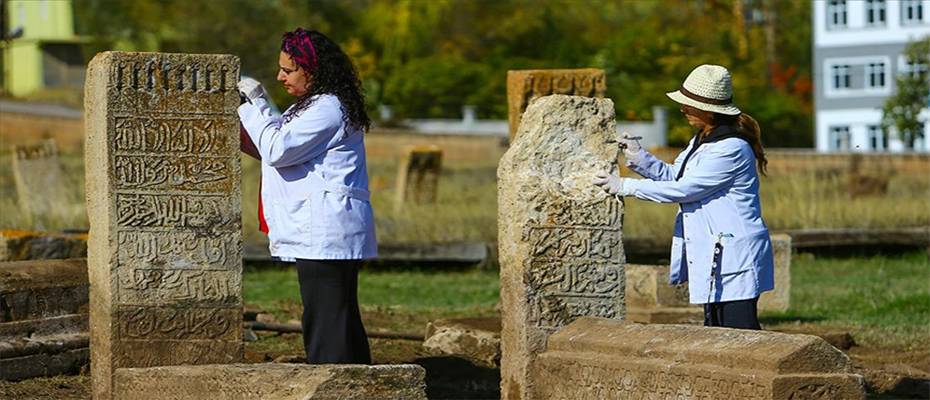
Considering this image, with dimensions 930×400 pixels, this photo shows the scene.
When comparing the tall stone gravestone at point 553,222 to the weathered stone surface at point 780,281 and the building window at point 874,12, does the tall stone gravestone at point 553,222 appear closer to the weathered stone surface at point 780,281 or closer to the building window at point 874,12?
the weathered stone surface at point 780,281

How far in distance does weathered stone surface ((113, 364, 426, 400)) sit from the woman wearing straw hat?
1563mm

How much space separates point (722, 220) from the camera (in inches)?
330

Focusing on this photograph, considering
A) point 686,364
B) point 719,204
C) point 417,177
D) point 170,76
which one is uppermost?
point 170,76

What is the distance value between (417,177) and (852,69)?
35906mm

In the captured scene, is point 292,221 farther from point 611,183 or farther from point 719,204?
point 719,204

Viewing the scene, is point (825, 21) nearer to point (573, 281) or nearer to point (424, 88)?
point (424, 88)

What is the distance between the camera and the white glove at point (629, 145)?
866cm

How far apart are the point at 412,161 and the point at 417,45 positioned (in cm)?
3377

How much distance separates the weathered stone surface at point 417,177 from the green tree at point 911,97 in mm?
22009

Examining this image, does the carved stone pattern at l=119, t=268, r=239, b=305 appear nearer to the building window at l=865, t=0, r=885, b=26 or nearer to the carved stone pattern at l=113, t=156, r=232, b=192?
the carved stone pattern at l=113, t=156, r=232, b=192

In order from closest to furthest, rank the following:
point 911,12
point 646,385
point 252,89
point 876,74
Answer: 1. point 646,385
2. point 252,89
3. point 911,12
4. point 876,74

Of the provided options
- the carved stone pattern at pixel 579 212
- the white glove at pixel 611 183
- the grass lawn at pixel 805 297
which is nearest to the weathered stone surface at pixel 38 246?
the grass lawn at pixel 805 297

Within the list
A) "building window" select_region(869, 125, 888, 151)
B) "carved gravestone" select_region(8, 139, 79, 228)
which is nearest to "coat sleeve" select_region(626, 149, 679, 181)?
"carved gravestone" select_region(8, 139, 79, 228)

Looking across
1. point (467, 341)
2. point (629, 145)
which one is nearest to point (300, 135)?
point (629, 145)
